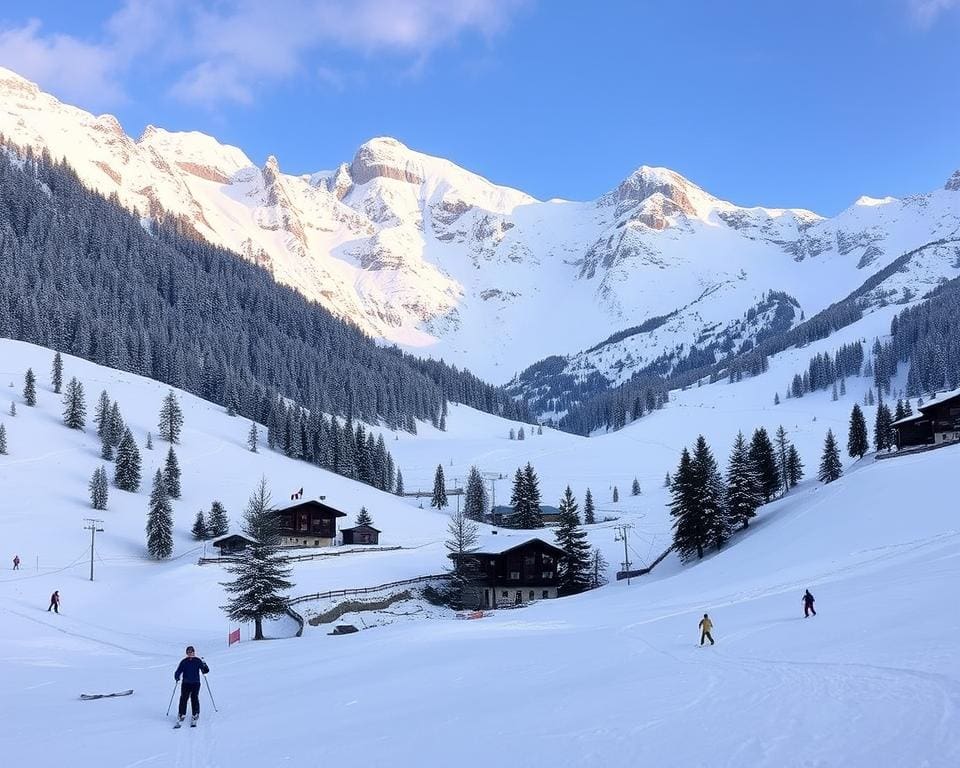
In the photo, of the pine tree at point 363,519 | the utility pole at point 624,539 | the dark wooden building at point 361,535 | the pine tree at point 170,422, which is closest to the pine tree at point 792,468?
the utility pole at point 624,539

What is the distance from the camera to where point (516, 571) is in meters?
73.1

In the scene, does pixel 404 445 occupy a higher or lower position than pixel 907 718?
higher

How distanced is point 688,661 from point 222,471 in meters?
92.6

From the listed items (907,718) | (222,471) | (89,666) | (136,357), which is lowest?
(89,666)

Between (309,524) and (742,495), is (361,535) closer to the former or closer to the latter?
(309,524)

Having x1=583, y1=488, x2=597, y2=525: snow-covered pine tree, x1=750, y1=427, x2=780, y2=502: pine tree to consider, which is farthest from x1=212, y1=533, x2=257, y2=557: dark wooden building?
x1=750, y1=427, x2=780, y2=502: pine tree

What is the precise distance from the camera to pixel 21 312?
155 m

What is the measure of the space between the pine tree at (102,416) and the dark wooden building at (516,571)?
54158 mm

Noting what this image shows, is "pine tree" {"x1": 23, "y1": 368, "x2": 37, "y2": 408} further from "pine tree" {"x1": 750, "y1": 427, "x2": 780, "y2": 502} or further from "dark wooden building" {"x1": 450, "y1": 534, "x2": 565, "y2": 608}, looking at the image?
"pine tree" {"x1": 750, "y1": 427, "x2": 780, "y2": 502}

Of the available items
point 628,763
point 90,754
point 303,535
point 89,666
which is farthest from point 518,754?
point 303,535

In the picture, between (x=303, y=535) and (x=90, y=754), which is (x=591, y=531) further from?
(x=90, y=754)

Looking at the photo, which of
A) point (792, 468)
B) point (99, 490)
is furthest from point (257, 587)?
point (792, 468)

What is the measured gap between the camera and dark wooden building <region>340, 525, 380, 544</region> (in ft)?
298

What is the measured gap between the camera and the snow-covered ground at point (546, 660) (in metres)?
12.7
